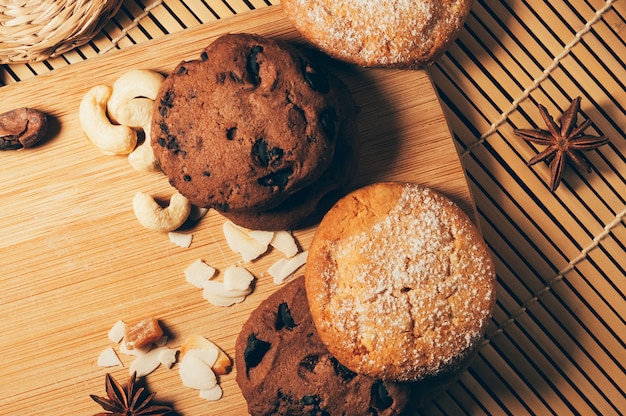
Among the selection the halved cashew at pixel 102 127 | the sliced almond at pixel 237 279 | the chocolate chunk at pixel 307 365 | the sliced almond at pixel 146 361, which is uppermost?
the halved cashew at pixel 102 127

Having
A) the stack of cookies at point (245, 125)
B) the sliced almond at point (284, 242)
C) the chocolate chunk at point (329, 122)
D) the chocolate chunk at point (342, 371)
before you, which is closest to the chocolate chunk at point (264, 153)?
the stack of cookies at point (245, 125)

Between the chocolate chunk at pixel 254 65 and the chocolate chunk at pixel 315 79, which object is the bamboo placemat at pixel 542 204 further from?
the chocolate chunk at pixel 254 65

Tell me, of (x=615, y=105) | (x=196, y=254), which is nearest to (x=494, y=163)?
(x=615, y=105)

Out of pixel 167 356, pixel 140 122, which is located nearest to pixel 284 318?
pixel 167 356

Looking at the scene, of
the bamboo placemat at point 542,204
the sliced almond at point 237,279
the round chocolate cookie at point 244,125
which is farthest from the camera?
the bamboo placemat at point 542,204

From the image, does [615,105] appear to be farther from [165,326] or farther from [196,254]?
[165,326]

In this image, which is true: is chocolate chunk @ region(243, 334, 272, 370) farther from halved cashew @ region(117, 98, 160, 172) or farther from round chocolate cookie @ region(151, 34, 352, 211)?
halved cashew @ region(117, 98, 160, 172)
